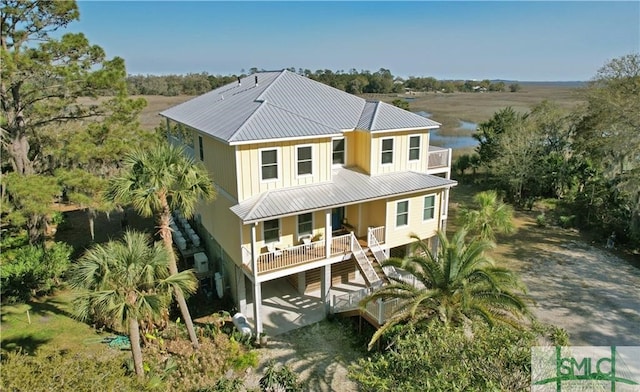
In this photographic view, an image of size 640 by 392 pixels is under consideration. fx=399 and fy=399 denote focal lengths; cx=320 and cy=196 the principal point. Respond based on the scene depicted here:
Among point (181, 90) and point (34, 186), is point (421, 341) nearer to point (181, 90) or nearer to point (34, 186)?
point (34, 186)

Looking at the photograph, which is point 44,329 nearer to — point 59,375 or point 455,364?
point 59,375

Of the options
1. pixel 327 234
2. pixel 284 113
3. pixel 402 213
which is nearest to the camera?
pixel 327 234

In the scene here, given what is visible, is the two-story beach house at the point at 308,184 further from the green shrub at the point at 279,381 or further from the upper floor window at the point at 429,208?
the green shrub at the point at 279,381

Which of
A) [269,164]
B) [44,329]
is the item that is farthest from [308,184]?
[44,329]

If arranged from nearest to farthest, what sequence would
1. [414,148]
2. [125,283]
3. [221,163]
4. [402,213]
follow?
[125,283], [221,163], [402,213], [414,148]

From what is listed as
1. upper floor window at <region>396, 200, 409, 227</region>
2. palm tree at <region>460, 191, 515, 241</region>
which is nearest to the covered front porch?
upper floor window at <region>396, 200, 409, 227</region>

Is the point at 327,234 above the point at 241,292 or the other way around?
above

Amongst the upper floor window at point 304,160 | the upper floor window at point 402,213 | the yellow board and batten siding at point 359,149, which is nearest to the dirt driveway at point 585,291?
the upper floor window at point 402,213

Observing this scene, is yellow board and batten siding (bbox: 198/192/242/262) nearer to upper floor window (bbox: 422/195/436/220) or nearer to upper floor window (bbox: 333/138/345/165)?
upper floor window (bbox: 333/138/345/165)
